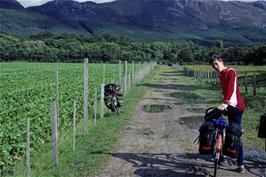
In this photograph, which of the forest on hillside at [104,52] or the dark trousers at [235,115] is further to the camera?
the forest on hillside at [104,52]

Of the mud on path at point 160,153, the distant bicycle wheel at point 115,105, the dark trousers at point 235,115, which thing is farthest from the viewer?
the distant bicycle wheel at point 115,105

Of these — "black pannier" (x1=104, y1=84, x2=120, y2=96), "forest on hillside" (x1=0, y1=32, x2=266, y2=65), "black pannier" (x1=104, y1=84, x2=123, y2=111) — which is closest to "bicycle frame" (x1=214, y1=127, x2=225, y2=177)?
"black pannier" (x1=104, y1=84, x2=123, y2=111)

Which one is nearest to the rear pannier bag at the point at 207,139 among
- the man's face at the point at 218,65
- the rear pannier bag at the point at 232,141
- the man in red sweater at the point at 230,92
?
the rear pannier bag at the point at 232,141

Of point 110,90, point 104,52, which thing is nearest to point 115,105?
point 110,90

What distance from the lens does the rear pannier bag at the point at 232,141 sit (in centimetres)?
844

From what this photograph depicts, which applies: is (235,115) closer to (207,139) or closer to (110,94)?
(207,139)

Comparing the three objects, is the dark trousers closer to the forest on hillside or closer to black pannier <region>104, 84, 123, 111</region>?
black pannier <region>104, 84, 123, 111</region>

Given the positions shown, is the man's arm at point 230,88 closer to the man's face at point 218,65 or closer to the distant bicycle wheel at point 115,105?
the man's face at point 218,65

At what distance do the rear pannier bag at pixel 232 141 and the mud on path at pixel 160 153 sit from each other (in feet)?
1.84

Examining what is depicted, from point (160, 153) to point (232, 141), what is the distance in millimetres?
2712

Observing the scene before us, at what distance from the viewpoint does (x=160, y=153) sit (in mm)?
10836

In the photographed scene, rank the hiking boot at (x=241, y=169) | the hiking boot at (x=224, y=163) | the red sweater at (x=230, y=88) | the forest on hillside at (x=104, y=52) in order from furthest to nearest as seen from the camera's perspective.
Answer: the forest on hillside at (x=104, y=52), the hiking boot at (x=224, y=163), the hiking boot at (x=241, y=169), the red sweater at (x=230, y=88)

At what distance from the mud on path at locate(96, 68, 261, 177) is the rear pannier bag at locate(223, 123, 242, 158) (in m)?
0.56

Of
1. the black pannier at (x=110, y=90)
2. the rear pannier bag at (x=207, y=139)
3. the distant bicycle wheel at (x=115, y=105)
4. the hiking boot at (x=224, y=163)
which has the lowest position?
the hiking boot at (x=224, y=163)
